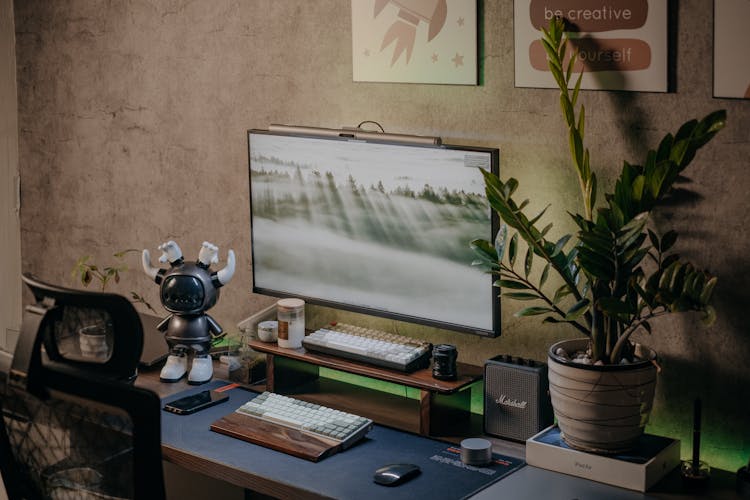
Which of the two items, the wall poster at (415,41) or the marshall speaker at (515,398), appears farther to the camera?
the wall poster at (415,41)

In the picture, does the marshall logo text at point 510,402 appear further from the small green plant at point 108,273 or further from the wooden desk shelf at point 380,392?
the small green plant at point 108,273

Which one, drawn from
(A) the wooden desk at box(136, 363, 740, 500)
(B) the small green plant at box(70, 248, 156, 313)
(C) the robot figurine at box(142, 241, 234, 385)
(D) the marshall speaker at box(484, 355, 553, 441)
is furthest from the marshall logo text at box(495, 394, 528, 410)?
(B) the small green plant at box(70, 248, 156, 313)

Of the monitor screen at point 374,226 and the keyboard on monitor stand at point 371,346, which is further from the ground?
the monitor screen at point 374,226

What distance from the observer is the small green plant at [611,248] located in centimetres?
237

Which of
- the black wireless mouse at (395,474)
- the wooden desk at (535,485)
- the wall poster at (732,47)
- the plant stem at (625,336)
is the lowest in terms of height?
the wooden desk at (535,485)

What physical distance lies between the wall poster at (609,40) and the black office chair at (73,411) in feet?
4.15

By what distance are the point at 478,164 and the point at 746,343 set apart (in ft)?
2.56

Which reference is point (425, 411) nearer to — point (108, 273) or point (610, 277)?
point (610, 277)

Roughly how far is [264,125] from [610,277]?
1.40 meters

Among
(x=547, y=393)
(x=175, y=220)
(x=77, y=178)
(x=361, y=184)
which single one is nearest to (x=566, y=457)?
(x=547, y=393)

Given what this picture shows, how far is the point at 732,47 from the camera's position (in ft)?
8.11

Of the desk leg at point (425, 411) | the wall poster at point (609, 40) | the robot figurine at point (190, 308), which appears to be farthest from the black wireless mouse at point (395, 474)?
the wall poster at point (609, 40)

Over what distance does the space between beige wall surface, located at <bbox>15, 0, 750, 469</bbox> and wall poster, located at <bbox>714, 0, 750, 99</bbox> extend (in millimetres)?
30

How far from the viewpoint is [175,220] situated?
12.6 ft
